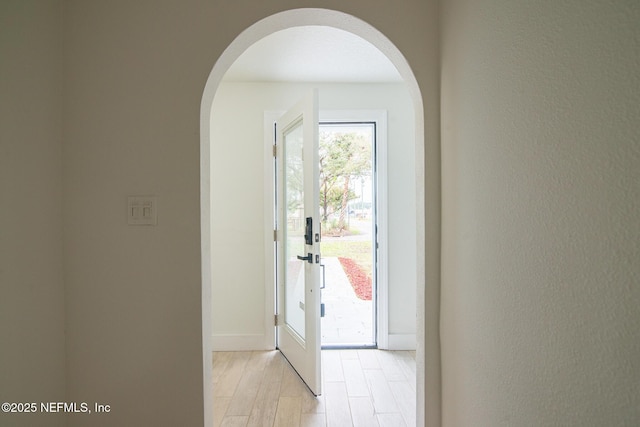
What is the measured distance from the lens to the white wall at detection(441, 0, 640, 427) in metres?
0.60

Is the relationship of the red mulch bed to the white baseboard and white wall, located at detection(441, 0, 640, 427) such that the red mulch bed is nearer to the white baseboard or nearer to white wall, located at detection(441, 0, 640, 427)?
the white baseboard

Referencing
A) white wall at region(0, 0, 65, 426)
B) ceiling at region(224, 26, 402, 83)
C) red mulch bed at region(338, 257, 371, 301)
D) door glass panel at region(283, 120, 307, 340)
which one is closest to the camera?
white wall at region(0, 0, 65, 426)

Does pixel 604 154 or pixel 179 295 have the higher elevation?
pixel 604 154

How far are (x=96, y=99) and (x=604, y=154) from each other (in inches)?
65.0

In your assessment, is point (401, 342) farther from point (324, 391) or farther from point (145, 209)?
point (145, 209)

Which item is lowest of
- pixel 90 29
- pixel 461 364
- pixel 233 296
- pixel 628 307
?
pixel 233 296

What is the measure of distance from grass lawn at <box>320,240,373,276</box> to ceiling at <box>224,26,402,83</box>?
3.96m

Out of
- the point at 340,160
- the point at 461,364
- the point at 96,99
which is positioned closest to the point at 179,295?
the point at 96,99

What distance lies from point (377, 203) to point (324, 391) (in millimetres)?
Result: 1589

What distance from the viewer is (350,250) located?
22.0ft

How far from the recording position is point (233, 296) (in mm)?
3145

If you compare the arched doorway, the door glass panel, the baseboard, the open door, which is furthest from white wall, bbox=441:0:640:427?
the baseboard

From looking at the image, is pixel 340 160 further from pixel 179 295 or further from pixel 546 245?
pixel 546 245

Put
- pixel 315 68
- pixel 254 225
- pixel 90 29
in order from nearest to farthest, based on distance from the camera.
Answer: pixel 90 29 < pixel 315 68 < pixel 254 225
